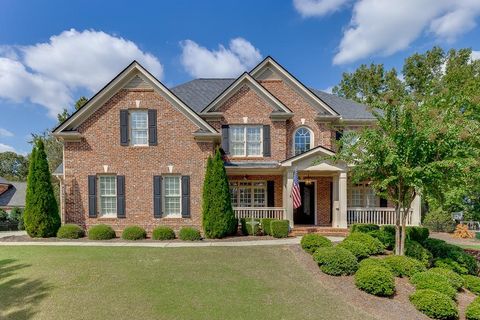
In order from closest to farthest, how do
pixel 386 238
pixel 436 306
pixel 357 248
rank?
pixel 436 306
pixel 357 248
pixel 386 238

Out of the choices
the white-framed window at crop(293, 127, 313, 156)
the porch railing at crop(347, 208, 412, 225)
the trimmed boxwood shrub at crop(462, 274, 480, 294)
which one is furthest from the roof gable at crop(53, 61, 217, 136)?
the trimmed boxwood shrub at crop(462, 274, 480, 294)

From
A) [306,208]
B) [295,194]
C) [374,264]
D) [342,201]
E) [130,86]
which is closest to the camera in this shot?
[374,264]

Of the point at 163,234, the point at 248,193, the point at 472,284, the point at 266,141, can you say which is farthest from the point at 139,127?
the point at 472,284

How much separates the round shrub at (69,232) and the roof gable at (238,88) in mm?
8933

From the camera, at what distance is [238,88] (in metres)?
16.6

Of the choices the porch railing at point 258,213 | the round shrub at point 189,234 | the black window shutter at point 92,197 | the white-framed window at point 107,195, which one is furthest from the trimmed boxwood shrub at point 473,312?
the black window shutter at point 92,197

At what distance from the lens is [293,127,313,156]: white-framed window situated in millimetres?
17266

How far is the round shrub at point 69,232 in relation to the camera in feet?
43.2

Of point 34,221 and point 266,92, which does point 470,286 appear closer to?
point 266,92

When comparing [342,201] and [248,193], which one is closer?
[342,201]

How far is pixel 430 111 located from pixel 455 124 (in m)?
0.85

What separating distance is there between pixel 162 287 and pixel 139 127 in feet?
30.5

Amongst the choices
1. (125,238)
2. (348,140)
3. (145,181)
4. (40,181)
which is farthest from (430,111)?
(40,181)

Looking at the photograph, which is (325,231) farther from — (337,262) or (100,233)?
(100,233)
